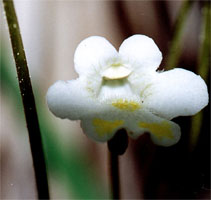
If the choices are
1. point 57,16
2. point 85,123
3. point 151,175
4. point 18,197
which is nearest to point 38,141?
point 85,123

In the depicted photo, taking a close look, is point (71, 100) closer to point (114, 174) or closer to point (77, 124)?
point (114, 174)

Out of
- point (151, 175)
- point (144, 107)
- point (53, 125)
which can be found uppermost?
point (144, 107)

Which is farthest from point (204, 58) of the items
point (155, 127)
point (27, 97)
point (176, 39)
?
point (27, 97)

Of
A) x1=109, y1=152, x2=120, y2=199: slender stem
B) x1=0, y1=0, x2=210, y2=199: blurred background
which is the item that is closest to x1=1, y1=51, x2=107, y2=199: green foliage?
x1=0, y1=0, x2=210, y2=199: blurred background

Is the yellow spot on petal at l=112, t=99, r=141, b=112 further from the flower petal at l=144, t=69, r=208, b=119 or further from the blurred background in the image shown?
the blurred background

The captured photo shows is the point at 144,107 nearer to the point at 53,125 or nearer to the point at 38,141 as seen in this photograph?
the point at 38,141

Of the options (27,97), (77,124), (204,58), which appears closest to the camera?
(27,97)
